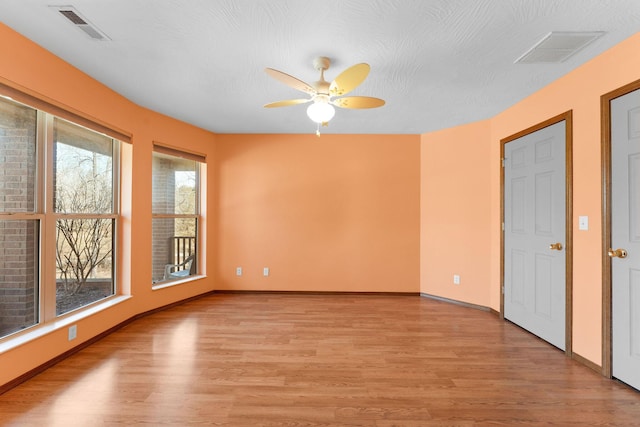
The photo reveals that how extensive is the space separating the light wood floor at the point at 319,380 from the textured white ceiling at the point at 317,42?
8.18 ft

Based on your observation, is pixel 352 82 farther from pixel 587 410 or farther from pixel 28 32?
pixel 587 410

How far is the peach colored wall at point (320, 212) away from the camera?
4742 millimetres

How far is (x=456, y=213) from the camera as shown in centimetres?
432

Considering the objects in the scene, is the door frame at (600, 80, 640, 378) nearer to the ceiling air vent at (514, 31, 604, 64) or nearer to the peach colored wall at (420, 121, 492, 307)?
the ceiling air vent at (514, 31, 604, 64)

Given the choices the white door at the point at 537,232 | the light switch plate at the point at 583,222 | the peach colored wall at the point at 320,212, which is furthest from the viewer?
the peach colored wall at the point at 320,212

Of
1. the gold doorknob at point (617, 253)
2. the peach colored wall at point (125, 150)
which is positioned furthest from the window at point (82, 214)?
the gold doorknob at point (617, 253)

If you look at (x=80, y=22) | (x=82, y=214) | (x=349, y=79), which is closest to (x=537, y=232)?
(x=349, y=79)

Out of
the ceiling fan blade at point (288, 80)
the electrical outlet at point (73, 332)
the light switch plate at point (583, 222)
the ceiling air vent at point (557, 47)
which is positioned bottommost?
the electrical outlet at point (73, 332)

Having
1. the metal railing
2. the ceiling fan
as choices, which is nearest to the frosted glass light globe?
the ceiling fan

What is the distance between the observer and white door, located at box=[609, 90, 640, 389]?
2.13 m

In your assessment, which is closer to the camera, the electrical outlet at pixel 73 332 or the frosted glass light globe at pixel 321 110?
the frosted glass light globe at pixel 321 110

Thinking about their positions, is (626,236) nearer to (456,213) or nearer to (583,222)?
(583,222)

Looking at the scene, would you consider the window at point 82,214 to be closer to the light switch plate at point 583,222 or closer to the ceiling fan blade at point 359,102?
the ceiling fan blade at point 359,102

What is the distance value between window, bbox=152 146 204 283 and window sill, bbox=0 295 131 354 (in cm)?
89
